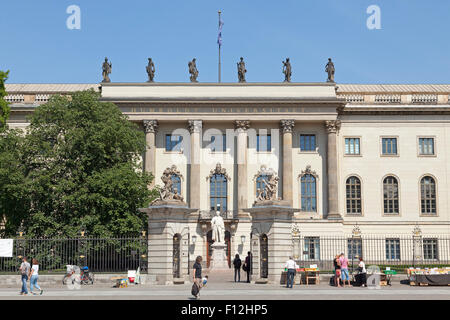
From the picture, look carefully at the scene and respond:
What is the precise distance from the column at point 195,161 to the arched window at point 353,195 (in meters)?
14.6

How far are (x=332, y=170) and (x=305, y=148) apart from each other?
3.73 m

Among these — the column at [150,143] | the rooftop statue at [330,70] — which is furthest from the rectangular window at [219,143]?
the rooftop statue at [330,70]

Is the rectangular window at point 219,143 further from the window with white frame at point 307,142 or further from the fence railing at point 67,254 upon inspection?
the fence railing at point 67,254

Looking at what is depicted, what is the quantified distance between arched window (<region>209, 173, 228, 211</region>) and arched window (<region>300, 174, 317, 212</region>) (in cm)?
748

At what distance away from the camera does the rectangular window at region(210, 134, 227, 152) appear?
58.8 metres

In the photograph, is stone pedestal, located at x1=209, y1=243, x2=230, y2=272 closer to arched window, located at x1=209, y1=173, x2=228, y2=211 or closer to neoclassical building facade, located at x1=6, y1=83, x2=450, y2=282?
neoclassical building facade, located at x1=6, y1=83, x2=450, y2=282

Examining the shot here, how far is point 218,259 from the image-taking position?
151ft

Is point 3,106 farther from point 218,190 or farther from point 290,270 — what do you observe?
point 290,270

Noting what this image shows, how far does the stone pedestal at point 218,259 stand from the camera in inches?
1784

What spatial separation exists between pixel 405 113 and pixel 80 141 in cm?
3326

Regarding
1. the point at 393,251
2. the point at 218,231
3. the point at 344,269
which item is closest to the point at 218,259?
the point at 218,231

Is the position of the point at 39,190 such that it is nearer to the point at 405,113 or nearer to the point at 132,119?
the point at 132,119
